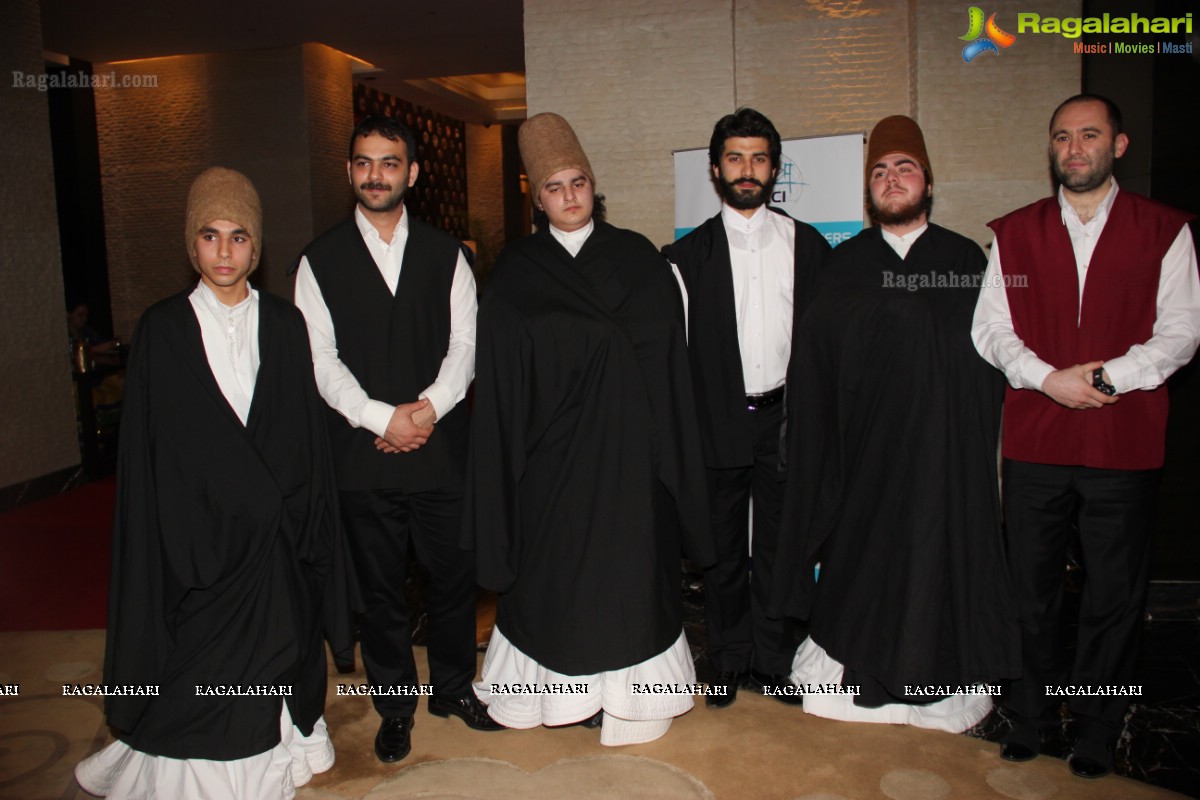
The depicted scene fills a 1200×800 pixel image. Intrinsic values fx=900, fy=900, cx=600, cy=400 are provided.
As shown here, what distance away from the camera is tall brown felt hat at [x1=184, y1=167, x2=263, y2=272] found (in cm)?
256

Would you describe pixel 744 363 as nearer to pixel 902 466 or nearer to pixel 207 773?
pixel 902 466

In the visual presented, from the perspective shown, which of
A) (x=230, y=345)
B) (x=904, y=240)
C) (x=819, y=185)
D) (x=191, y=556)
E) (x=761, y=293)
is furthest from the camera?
(x=819, y=185)

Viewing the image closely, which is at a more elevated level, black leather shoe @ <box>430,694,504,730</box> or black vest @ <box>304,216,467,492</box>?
black vest @ <box>304,216,467,492</box>

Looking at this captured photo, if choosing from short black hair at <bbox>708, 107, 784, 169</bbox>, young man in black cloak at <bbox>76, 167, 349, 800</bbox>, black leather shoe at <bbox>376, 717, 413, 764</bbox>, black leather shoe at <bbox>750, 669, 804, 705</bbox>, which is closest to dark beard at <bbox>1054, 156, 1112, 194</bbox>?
short black hair at <bbox>708, 107, 784, 169</bbox>

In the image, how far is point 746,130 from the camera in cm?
308

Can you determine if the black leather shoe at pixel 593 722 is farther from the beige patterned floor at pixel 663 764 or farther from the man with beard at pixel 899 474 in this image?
the man with beard at pixel 899 474

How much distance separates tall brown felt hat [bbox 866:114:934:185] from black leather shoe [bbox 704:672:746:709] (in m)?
1.82

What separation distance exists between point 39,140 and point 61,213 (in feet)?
14.0

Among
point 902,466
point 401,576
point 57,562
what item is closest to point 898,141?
point 902,466

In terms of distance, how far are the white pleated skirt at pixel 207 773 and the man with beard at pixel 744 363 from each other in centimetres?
137

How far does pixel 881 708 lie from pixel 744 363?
1255 millimetres

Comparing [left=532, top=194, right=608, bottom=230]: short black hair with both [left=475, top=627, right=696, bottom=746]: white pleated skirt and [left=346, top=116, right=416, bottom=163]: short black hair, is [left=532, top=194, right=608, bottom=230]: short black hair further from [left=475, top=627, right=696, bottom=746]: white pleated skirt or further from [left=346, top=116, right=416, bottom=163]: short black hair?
[left=475, top=627, right=696, bottom=746]: white pleated skirt

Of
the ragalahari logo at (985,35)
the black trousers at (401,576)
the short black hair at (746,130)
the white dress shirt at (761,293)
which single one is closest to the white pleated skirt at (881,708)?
the white dress shirt at (761,293)

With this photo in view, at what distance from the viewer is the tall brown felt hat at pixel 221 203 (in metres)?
2.56
